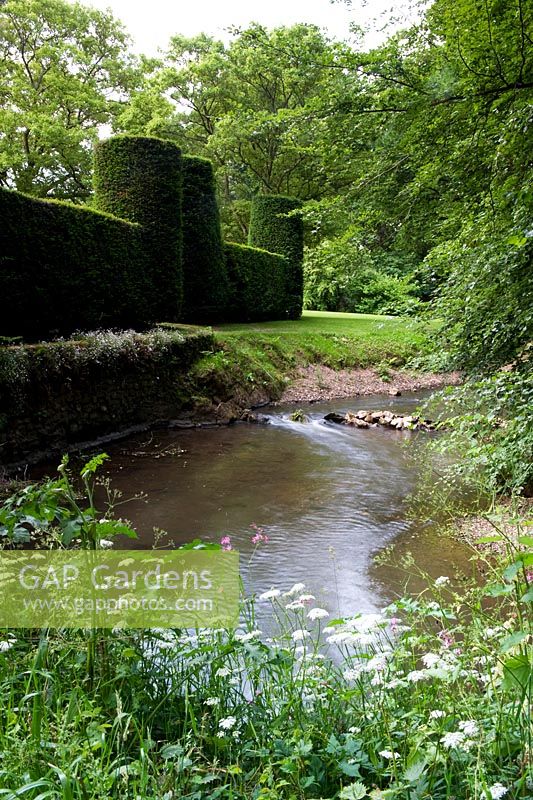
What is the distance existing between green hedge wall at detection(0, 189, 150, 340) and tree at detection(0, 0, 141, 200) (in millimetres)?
12731

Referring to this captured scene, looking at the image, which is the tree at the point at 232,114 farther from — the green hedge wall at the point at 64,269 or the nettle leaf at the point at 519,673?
the nettle leaf at the point at 519,673

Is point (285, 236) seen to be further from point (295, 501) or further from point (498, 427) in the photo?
point (498, 427)

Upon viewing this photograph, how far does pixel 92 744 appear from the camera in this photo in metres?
1.46

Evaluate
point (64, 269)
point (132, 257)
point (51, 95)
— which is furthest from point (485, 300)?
point (51, 95)

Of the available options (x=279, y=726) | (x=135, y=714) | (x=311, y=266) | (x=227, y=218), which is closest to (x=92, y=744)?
(x=135, y=714)

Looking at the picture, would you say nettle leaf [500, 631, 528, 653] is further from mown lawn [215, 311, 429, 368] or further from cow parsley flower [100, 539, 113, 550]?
mown lawn [215, 311, 429, 368]

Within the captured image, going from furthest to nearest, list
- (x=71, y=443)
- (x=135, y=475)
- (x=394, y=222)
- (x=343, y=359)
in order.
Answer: (x=343, y=359) < (x=71, y=443) < (x=135, y=475) < (x=394, y=222)

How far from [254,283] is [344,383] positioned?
457 cm

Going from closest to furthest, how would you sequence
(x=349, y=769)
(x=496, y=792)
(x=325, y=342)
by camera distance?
1. (x=496, y=792)
2. (x=349, y=769)
3. (x=325, y=342)

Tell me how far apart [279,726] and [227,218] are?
26.1m

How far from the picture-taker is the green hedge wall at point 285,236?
18.2m

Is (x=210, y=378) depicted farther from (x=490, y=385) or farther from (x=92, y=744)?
(x=92, y=744)

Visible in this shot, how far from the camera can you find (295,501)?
18.5 feet

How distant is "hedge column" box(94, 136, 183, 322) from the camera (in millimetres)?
11336
